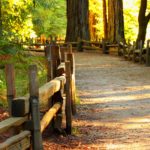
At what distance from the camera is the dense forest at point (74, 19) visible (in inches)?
761

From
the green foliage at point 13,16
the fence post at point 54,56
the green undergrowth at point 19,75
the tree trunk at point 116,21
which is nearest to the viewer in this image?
the fence post at point 54,56

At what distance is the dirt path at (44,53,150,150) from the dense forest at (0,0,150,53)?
359 centimetres

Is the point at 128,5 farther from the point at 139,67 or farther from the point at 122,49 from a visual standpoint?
the point at 139,67

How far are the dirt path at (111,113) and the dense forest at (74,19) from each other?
3.59m

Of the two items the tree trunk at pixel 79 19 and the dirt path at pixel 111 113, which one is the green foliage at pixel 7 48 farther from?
the tree trunk at pixel 79 19

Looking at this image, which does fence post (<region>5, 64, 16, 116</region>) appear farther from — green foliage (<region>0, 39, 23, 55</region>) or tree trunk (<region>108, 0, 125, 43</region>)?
tree trunk (<region>108, 0, 125, 43</region>)

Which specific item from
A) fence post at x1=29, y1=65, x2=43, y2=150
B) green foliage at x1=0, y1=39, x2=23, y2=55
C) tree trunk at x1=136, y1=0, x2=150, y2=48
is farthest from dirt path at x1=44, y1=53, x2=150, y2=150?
tree trunk at x1=136, y1=0, x2=150, y2=48

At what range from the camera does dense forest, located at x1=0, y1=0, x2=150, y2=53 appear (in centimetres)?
1932

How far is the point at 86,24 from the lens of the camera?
1329 inches

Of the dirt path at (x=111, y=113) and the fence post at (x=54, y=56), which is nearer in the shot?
the dirt path at (x=111, y=113)

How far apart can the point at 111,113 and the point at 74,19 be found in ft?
79.0

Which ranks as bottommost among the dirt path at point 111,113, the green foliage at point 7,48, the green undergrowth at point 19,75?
the dirt path at point 111,113

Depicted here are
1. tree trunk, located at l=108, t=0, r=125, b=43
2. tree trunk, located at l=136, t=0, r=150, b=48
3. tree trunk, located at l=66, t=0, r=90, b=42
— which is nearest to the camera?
tree trunk, located at l=136, t=0, r=150, b=48

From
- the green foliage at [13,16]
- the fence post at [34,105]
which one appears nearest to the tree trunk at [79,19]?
the green foliage at [13,16]
